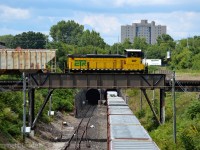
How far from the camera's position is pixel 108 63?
161 ft

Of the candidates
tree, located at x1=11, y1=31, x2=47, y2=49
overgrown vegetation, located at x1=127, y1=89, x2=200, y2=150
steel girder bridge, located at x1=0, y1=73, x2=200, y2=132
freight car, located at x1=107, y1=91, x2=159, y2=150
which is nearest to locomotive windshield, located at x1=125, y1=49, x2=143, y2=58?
overgrown vegetation, located at x1=127, y1=89, x2=200, y2=150

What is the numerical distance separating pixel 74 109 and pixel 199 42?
91.6 metres

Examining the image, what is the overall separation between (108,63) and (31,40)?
327ft

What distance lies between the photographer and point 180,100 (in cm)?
5128

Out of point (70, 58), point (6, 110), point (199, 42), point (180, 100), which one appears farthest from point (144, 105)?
point (199, 42)

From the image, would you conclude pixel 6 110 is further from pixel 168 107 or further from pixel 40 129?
pixel 168 107

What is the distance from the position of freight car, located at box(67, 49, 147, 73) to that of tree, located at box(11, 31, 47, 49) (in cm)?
9510

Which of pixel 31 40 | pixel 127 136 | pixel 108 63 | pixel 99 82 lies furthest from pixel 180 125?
pixel 31 40

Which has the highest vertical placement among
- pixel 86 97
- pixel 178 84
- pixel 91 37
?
pixel 91 37

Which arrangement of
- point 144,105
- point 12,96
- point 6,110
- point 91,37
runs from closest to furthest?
point 6,110 < point 12,96 < point 144,105 < point 91,37

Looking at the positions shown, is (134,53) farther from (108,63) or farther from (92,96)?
(92,96)

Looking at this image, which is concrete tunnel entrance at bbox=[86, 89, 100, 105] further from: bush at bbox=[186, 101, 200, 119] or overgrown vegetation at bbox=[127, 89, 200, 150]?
bush at bbox=[186, 101, 200, 119]

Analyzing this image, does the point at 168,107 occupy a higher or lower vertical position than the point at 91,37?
lower

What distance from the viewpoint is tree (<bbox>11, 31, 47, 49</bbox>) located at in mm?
143575
